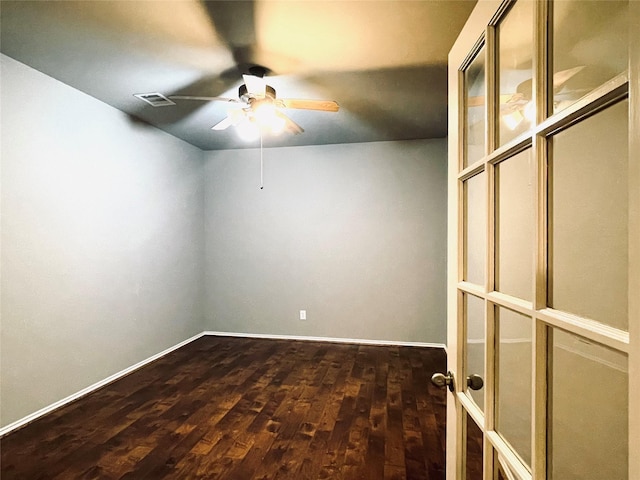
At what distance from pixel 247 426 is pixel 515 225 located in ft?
7.63

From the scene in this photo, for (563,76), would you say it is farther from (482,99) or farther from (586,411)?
(586,411)

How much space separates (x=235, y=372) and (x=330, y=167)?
2.64 m

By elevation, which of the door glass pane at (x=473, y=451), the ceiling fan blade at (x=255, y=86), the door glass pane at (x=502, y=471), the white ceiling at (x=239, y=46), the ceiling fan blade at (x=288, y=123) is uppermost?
the white ceiling at (x=239, y=46)

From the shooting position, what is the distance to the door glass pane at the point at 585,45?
1.75 ft

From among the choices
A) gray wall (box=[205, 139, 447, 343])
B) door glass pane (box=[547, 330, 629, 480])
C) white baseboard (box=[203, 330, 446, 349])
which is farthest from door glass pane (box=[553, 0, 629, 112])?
white baseboard (box=[203, 330, 446, 349])

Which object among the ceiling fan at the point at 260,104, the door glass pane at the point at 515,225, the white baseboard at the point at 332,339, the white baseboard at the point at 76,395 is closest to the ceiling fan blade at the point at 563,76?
the door glass pane at the point at 515,225

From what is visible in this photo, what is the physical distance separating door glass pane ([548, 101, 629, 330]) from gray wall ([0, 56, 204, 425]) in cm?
305

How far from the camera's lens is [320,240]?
459 centimetres

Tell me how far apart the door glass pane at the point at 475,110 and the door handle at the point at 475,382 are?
0.64 meters

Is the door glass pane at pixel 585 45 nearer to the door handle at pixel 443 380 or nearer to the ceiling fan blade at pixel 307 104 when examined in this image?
the door handle at pixel 443 380

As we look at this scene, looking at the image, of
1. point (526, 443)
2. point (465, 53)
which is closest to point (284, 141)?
point (465, 53)

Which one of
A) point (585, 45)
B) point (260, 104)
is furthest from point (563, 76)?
point (260, 104)

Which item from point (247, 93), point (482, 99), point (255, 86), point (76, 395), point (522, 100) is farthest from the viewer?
point (76, 395)

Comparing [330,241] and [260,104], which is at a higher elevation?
[260,104]
